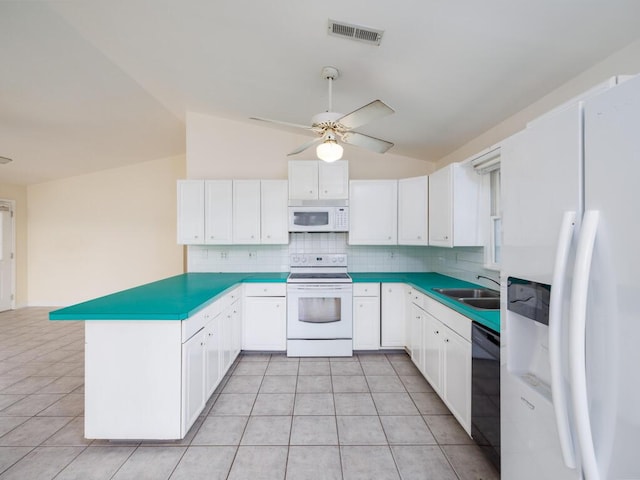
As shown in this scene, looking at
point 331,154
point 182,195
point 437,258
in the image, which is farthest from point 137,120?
point 437,258

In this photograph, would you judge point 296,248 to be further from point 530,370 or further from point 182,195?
point 530,370

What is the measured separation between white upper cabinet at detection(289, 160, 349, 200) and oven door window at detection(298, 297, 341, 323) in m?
1.24

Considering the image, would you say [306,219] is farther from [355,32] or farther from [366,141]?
[355,32]

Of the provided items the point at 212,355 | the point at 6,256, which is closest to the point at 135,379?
the point at 212,355

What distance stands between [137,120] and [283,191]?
2.21 meters

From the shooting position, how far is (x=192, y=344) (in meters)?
2.02

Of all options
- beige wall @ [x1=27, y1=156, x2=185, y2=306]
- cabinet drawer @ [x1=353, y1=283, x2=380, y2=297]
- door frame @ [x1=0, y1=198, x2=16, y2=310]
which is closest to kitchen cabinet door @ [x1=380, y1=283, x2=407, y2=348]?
cabinet drawer @ [x1=353, y1=283, x2=380, y2=297]

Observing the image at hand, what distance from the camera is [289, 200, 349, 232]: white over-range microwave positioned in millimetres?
3555

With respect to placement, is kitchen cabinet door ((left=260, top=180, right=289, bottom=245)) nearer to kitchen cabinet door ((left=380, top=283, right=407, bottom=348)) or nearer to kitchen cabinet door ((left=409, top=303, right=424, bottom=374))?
kitchen cabinet door ((left=380, top=283, right=407, bottom=348))

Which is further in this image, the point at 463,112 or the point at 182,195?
the point at 182,195

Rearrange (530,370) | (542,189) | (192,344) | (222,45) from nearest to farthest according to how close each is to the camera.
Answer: (542,189) < (530,370) < (192,344) < (222,45)

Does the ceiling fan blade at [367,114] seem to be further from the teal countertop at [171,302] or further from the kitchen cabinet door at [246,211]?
the kitchen cabinet door at [246,211]

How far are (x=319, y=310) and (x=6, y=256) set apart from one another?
603cm

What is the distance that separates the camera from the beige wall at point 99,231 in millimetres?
5500
